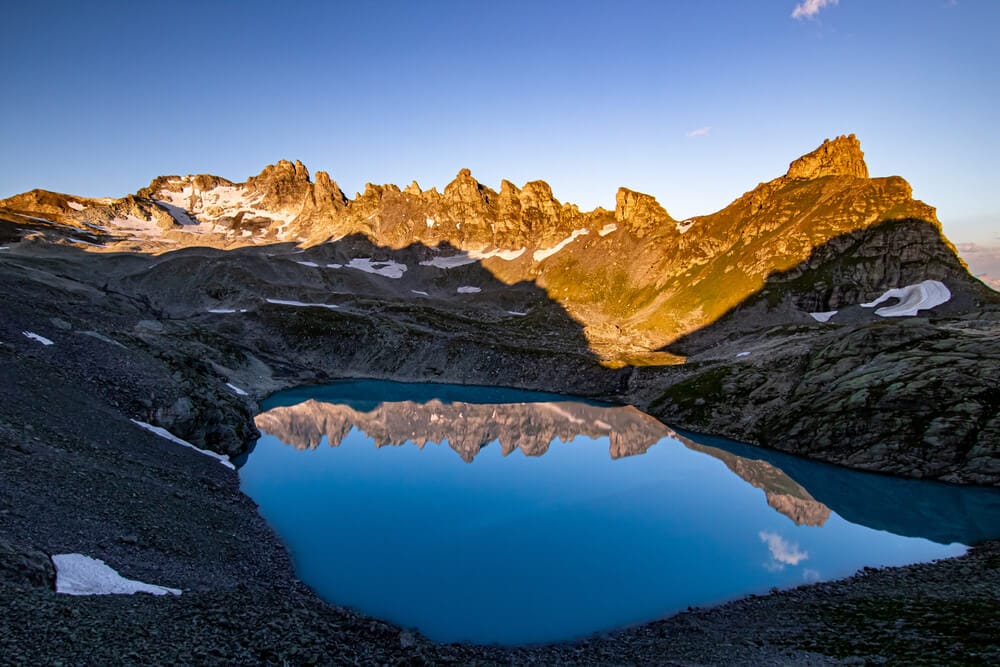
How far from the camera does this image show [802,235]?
150 meters

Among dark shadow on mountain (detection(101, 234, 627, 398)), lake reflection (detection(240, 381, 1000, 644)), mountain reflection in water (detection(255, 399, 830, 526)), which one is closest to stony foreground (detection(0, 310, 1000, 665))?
lake reflection (detection(240, 381, 1000, 644))

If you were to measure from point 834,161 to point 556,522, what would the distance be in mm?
192785

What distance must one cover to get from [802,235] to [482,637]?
15811 centimetres

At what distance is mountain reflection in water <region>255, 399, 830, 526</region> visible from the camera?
63719mm

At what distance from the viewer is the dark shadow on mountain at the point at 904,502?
144ft

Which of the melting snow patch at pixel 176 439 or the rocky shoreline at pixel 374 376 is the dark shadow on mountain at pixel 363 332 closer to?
the rocky shoreline at pixel 374 376

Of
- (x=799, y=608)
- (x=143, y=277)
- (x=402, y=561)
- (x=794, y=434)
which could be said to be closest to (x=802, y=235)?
(x=794, y=434)

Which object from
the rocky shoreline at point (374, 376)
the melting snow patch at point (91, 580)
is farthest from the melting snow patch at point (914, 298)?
the melting snow patch at point (91, 580)

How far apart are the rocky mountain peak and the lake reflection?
151754mm

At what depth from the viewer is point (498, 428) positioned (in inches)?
3147

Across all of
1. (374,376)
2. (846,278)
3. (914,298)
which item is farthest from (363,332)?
(914,298)

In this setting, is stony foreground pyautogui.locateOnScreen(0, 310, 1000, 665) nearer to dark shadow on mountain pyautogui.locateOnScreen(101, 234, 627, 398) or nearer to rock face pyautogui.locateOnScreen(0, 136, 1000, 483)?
rock face pyautogui.locateOnScreen(0, 136, 1000, 483)

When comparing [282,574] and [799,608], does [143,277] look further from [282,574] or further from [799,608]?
[799,608]

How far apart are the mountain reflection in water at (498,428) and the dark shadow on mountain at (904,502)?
2817 mm
